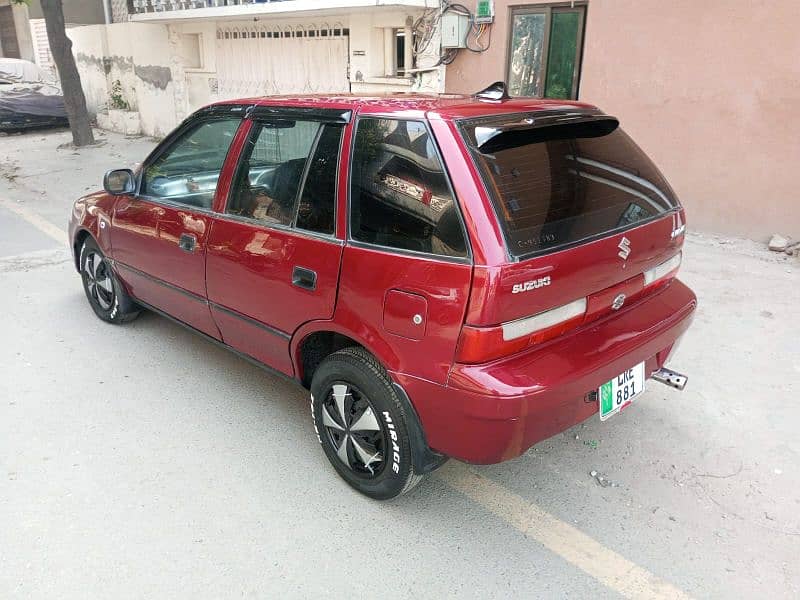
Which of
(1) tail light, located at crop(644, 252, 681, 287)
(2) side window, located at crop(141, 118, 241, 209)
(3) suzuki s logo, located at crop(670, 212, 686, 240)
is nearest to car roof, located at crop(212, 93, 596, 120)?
(2) side window, located at crop(141, 118, 241, 209)

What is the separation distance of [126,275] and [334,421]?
2122mm

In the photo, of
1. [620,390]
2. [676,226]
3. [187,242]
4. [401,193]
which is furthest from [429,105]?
[187,242]

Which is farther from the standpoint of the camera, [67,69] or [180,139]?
[67,69]

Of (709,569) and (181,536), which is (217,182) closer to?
(181,536)

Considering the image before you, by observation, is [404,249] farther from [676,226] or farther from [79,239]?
[79,239]

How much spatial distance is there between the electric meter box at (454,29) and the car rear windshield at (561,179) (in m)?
5.53

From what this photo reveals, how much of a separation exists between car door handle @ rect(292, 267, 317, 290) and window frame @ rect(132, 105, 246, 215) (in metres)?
0.74

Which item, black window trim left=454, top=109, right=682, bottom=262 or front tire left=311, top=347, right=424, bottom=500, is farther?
front tire left=311, top=347, right=424, bottom=500

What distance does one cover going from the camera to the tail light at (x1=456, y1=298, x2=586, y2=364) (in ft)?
7.31

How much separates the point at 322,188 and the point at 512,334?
3.52ft

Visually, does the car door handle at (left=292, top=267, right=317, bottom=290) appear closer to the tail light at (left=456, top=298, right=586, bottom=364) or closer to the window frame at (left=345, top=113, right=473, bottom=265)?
the window frame at (left=345, top=113, right=473, bottom=265)

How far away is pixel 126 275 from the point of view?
4188 mm

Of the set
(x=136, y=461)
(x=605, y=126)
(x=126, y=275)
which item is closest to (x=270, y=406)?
(x=136, y=461)

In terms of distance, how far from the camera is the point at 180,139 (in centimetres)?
373
